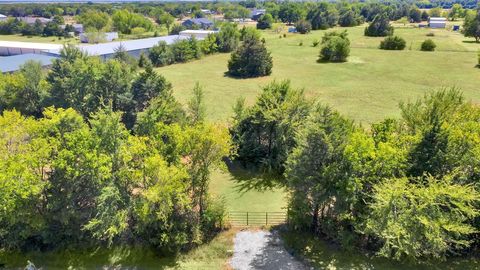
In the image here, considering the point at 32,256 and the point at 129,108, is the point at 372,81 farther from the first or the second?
the point at 32,256

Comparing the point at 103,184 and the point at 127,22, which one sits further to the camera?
the point at 127,22

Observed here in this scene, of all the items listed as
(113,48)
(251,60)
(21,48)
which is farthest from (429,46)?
(21,48)

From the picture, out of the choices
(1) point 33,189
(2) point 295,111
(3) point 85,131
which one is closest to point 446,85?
(2) point 295,111

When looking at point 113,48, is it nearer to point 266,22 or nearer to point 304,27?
point 304,27

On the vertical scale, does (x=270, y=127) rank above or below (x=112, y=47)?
below

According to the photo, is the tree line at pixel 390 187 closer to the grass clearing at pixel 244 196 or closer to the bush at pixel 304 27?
Result: the grass clearing at pixel 244 196

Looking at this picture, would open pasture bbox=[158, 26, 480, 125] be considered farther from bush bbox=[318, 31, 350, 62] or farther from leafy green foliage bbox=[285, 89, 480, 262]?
leafy green foliage bbox=[285, 89, 480, 262]

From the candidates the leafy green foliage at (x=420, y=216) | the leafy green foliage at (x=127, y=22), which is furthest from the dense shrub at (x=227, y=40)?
the leafy green foliage at (x=420, y=216)
